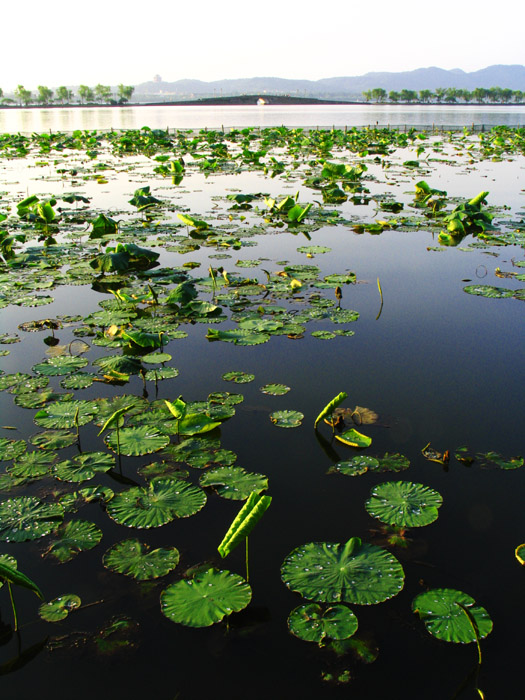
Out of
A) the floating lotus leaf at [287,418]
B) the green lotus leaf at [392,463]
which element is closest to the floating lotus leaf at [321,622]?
the green lotus leaf at [392,463]

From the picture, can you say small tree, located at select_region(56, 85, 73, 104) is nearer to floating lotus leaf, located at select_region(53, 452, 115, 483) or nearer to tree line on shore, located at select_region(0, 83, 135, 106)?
tree line on shore, located at select_region(0, 83, 135, 106)

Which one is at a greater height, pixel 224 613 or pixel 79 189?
pixel 79 189

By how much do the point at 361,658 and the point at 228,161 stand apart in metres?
15.0

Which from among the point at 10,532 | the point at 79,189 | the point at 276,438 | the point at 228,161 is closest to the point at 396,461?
the point at 276,438

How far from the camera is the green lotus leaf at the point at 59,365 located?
3.16 metres

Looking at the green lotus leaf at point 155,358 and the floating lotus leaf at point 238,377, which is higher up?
the green lotus leaf at point 155,358

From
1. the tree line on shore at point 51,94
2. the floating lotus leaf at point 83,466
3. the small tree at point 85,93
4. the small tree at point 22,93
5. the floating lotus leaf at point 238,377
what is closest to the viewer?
the floating lotus leaf at point 83,466

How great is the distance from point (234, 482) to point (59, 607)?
2.63 ft

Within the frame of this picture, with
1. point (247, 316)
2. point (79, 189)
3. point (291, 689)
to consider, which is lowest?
point (291, 689)

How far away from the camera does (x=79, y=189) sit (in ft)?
33.5

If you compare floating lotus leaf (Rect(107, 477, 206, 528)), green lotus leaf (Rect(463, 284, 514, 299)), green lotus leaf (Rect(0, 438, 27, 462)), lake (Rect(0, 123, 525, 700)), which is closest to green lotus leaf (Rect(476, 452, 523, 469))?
lake (Rect(0, 123, 525, 700))

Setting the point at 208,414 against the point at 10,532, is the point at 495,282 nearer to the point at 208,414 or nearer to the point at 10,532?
the point at 208,414

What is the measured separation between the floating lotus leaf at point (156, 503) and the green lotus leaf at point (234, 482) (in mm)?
82

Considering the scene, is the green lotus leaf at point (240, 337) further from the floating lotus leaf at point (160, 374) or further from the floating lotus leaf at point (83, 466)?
the floating lotus leaf at point (83, 466)
